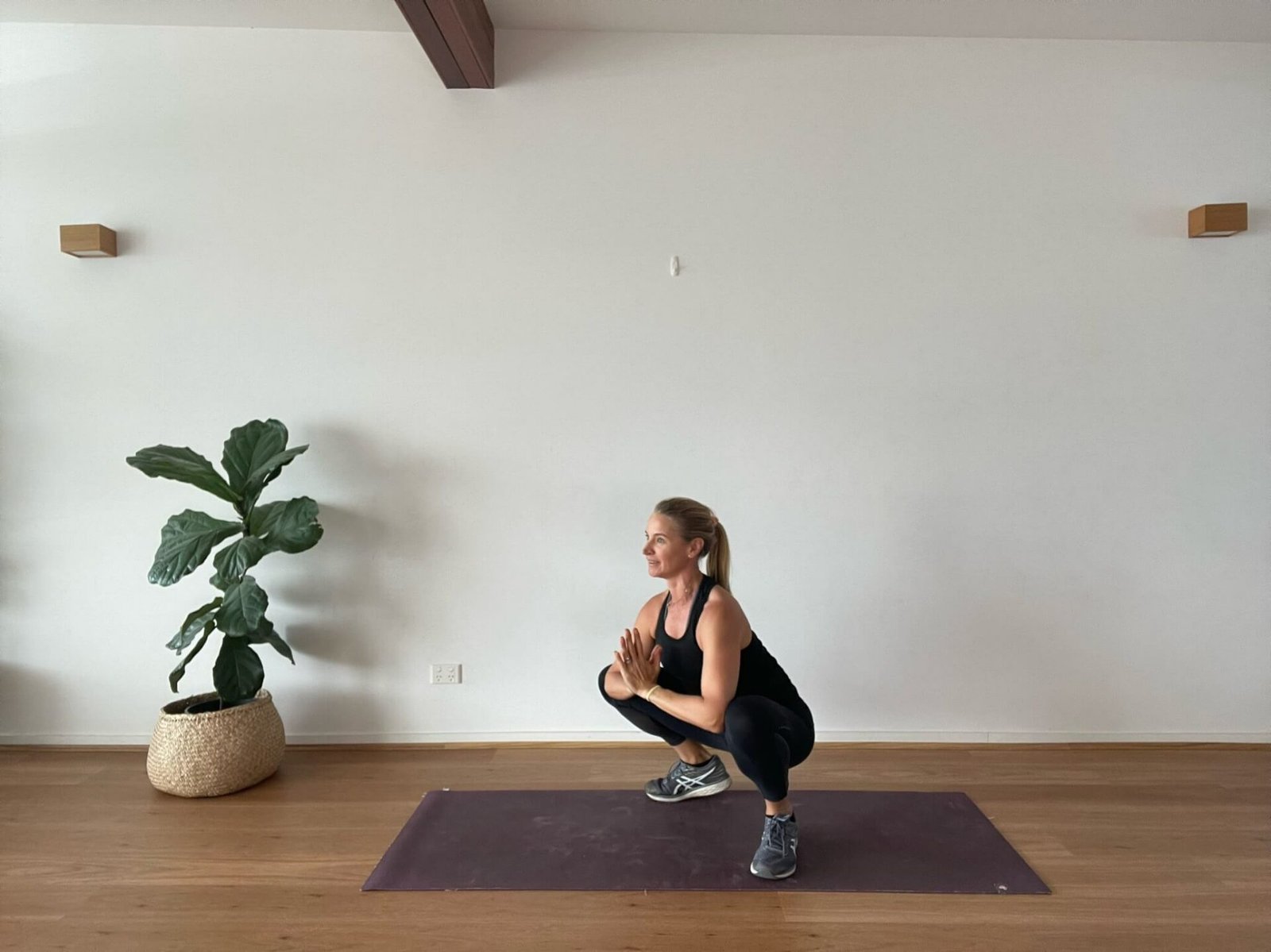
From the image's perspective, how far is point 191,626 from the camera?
280 centimetres

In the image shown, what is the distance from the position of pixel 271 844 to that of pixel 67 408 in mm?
1963

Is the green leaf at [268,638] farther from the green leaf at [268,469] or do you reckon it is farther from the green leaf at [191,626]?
the green leaf at [268,469]

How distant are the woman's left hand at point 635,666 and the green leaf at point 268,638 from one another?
4.42ft

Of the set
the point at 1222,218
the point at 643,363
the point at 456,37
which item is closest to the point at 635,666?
the point at 643,363

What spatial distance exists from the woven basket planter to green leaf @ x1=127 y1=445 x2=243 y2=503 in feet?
2.54

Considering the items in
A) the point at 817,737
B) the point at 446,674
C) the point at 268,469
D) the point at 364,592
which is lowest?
the point at 817,737

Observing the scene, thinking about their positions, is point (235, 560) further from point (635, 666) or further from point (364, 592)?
point (635, 666)

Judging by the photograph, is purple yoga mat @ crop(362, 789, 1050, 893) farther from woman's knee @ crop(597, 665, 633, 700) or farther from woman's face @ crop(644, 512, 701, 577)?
woman's face @ crop(644, 512, 701, 577)

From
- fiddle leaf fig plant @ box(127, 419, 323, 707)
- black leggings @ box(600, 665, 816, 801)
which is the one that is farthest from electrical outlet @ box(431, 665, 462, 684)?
black leggings @ box(600, 665, 816, 801)

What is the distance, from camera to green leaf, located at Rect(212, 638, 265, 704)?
9.34 feet

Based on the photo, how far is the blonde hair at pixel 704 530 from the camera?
241 centimetres

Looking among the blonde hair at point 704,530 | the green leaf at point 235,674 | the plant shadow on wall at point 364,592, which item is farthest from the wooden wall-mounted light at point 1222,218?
the green leaf at point 235,674

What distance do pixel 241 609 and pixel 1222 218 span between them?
388 cm

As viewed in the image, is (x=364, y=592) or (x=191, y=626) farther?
(x=364, y=592)
